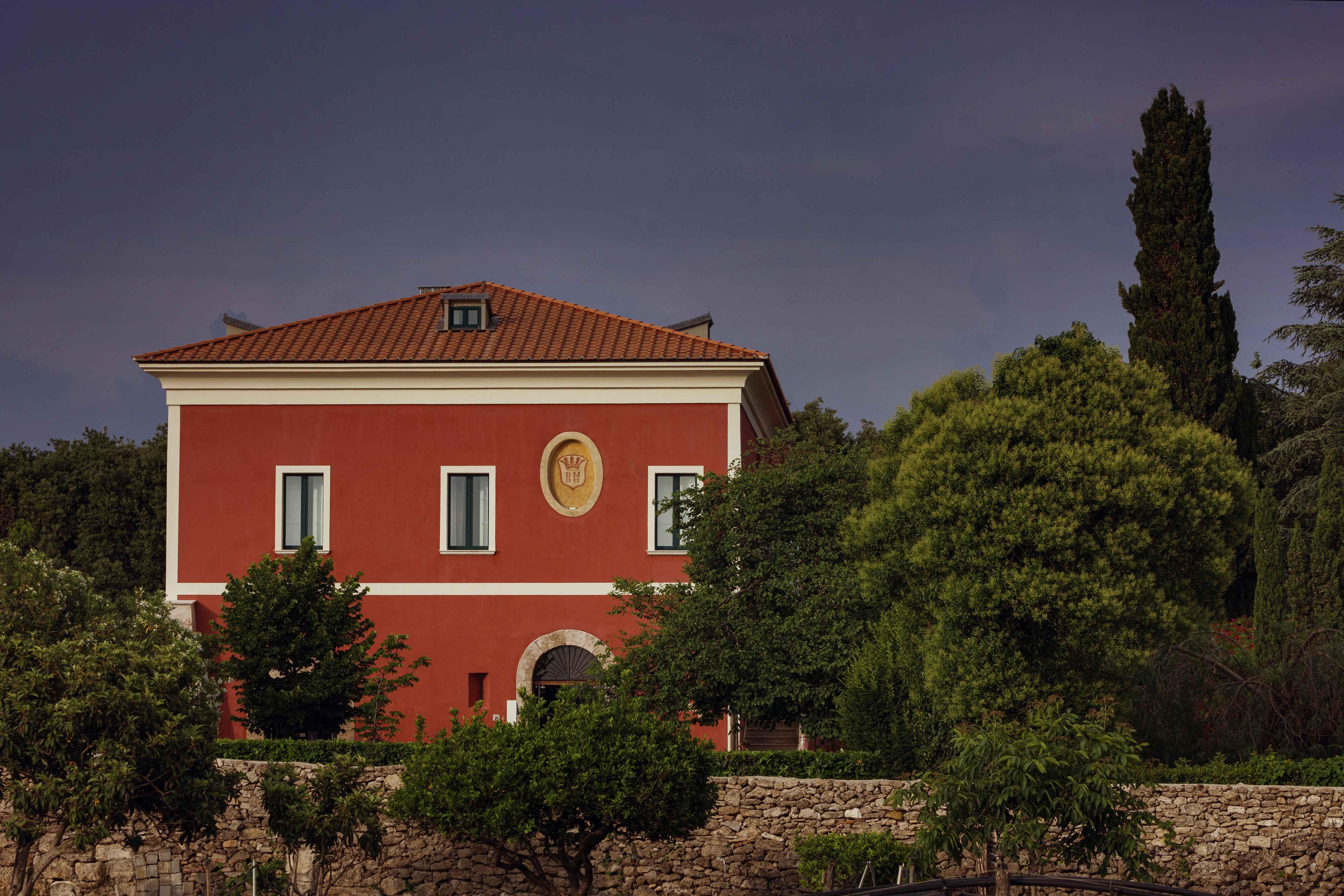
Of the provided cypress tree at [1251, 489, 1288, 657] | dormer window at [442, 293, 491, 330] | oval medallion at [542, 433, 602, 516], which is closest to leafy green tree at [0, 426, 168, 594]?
dormer window at [442, 293, 491, 330]

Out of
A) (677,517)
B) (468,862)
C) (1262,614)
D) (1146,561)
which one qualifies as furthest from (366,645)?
(1262,614)

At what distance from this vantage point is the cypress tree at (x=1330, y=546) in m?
24.2

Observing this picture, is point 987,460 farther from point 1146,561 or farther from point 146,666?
point 146,666

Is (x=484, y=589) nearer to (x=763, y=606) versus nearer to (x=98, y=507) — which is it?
(x=763, y=606)

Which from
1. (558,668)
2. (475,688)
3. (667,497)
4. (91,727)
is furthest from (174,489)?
(91,727)

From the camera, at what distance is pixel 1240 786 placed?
57.2ft

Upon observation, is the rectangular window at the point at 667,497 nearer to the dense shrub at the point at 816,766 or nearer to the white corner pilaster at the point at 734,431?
the white corner pilaster at the point at 734,431

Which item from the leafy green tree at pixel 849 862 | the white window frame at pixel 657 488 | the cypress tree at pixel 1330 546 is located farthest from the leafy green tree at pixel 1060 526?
the cypress tree at pixel 1330 546

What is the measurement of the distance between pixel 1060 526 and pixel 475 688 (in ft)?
42.5

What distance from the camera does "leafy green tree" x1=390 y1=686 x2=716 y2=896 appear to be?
13.6 metres

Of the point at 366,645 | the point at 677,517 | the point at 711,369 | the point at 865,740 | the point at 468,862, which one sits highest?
the point at 711,369

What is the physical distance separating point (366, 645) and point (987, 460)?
34.2 ft

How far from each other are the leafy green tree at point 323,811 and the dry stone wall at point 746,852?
2033mm

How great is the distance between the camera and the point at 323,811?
14.8 m
